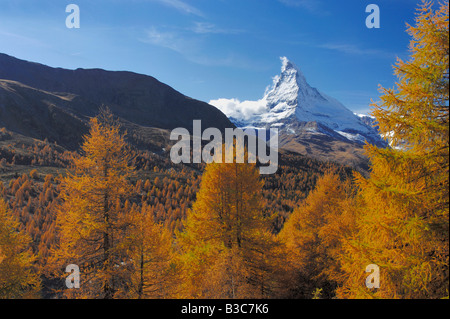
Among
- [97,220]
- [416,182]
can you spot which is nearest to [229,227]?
[97,220]

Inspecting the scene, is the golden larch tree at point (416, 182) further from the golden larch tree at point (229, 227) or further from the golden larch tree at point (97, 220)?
the golden larch tree at point (97, 220)

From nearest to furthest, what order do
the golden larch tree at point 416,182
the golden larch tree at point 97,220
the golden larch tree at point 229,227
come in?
the golden larch tree at point 416,182 → the golden larch tree at point 97,220 → the golden larch tree at point 229,227

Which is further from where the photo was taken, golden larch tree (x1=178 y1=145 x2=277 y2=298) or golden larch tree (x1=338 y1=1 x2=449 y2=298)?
golden larch tree (x1=178 y1=145 x2=277 y2=298)

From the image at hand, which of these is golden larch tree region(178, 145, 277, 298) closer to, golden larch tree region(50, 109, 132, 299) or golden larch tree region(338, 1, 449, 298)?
golden larch tree region(50, 109, 132, 299)

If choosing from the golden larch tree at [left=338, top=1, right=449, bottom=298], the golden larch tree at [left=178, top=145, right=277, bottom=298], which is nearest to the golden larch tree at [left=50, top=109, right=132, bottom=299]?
the golden larch tree at [left=178, top=145, right=277, bottom=298]

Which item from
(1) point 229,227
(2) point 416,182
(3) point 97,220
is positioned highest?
(2) point 416,182

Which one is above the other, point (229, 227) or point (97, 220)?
point (97, 220)

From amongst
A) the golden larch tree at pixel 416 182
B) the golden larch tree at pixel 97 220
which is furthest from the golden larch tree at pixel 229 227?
the golden larch tree at pixel 416 182

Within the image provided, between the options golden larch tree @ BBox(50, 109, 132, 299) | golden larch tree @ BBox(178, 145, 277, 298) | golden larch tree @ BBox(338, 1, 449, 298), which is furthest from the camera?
golden larch tree @ BBox(178, 145, 277, 298)

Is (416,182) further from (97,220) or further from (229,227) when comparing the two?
(97,220)

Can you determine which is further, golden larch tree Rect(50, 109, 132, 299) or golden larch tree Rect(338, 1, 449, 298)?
golden larch tree Rect(50, 109, 132, 299)

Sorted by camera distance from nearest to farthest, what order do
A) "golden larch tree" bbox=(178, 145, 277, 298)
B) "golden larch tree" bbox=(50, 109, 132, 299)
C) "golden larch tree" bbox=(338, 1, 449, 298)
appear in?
"golden larch tree" bbox=(338, 1, 449, 298) → "golden larch tree" bbox=(50, 109, 132, 299) → "golden larch tree" bbox=(178, 145, 277, 298)
